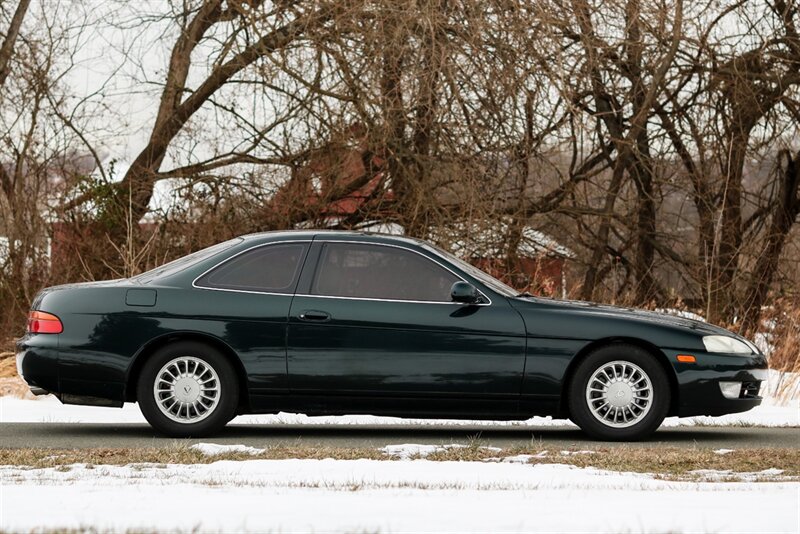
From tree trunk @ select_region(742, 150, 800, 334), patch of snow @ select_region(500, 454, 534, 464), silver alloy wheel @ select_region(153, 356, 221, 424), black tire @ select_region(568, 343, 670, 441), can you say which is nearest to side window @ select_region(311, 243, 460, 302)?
silver alloy wheel @ select_region(153, 356, 221, 424)

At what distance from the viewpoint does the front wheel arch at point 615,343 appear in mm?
9477

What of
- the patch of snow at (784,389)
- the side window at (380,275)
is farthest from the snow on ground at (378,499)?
the patch of snow at (784,389)

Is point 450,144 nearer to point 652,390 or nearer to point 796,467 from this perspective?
point 652,390

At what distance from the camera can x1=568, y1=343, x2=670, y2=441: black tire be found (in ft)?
30.9

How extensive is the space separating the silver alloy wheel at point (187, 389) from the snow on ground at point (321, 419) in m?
1.66

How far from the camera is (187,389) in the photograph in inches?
371

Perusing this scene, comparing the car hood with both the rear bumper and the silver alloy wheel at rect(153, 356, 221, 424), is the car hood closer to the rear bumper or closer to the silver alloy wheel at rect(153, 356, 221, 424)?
the silver alloy wheel at rect(153, 356, 221, 424)

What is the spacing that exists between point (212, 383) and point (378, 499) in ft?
11.6

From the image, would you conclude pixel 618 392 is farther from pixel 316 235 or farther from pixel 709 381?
pixel 316 235

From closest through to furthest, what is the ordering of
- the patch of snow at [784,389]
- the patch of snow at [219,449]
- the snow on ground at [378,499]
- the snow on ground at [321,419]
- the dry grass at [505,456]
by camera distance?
1. the snow on ground at [378,499]
2. the dry grass at [505,456]
3. the patch of snow at [219,449]
4. the snow on ground at [321,419]
5. the patch of snow at [784,389]

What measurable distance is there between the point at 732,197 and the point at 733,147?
0.77 meters

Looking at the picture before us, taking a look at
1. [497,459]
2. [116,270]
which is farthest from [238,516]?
[116,270]

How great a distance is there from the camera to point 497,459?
832 cm

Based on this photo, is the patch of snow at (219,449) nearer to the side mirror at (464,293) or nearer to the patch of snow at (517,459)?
the patch of snow at (517,459)
